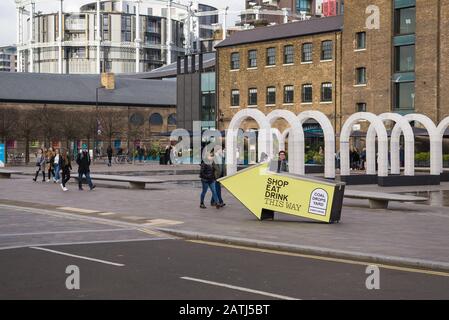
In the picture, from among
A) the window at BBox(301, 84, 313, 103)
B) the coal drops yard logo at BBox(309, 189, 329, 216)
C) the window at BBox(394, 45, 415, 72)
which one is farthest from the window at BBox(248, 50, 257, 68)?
the coal drops yard logo at BBox(309, 189, 329, 216)

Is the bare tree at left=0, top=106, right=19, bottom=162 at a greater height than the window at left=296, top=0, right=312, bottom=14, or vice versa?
the window at left=296, top=0, right=312, bottom=14

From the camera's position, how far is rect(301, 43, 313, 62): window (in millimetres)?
58378

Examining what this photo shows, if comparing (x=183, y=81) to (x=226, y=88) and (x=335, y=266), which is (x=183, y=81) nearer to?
(x=226, y=88)

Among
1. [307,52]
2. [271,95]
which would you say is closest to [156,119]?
[271,95]

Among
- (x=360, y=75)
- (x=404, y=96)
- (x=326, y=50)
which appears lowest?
(x=404, y=96)

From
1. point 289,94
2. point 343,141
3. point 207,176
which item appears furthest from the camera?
point 289,94

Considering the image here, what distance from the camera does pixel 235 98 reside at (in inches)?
2554

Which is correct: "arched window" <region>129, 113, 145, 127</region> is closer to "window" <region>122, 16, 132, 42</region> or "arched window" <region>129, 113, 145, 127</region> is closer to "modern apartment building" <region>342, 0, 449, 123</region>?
"modern apartment building" <region>342, 0, 449, 123</region>

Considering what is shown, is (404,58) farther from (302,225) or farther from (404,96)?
(302,225)

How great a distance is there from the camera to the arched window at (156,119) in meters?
92.8

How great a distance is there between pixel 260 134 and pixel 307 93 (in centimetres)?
2500

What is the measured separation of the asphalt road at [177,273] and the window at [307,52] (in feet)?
146

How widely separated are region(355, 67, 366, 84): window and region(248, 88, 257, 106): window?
33.7 feet

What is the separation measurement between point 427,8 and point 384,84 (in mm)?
6129
